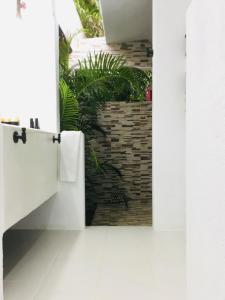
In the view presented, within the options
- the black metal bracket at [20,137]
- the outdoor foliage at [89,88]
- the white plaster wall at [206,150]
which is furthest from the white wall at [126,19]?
the white plaster wall at [206,150]

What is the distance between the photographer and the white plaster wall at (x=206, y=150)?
2.54ft

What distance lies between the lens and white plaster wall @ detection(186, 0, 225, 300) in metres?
0.77

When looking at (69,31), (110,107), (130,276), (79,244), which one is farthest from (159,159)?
(69,31)

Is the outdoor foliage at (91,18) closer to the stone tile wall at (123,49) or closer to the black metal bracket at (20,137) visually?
the stone tile wall at (123,49)

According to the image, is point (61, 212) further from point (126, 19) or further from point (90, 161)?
point (126, 19)

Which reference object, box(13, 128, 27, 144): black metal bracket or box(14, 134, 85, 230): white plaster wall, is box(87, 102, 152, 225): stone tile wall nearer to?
box(14, 134, 85, 230): white plaster wall

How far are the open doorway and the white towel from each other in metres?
0.64

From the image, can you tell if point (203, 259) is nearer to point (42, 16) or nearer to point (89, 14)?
point (42, 16)

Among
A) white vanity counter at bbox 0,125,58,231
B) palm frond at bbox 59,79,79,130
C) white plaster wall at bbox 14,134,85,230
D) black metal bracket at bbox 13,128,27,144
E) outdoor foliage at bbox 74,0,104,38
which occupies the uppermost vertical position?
outdoor foliage at bbox 74,0,104,38

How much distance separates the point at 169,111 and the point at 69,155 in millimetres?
1004

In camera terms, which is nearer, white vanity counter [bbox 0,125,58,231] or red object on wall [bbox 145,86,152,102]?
white vanity counter [bbox 0,125,58,231]

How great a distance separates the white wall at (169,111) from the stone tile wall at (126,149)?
1.40 m

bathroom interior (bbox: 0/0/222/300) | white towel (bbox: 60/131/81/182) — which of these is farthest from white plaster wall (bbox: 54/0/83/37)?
white towel (bbox: 60/131/81/182)

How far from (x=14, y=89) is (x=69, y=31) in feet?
6.81
